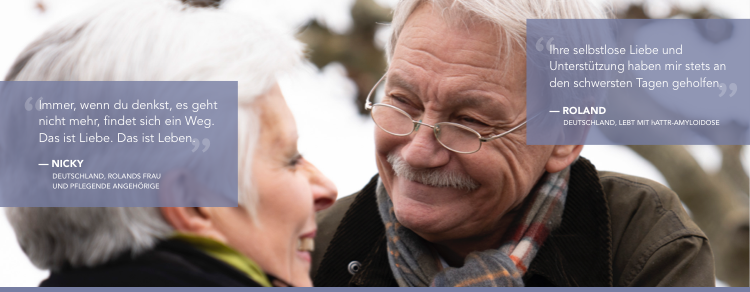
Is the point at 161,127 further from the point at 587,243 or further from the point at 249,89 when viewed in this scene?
the point at 587,243

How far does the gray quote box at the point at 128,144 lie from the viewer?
3.10ft

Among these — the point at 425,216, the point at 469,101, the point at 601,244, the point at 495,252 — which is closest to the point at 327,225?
the point at 425,216

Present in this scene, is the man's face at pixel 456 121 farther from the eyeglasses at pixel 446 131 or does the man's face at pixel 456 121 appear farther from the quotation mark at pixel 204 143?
the quotation mark at pixel 204 143

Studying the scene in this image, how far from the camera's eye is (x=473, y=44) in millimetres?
1527

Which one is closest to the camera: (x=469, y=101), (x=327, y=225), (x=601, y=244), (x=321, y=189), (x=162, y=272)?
(x=162, y=272)

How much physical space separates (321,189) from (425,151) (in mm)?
528

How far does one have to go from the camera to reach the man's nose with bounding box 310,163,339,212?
1104 mm

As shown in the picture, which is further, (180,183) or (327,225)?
(327,225)

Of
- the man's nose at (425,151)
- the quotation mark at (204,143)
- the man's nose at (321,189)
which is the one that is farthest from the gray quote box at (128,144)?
the man's nose at (425,151)

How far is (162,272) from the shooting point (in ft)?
3.05

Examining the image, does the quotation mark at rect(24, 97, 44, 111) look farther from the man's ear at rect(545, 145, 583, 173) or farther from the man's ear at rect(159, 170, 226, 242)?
the man's ear at rect(545, 145, 583, 173)

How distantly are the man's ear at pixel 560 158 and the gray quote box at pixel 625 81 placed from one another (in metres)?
0.03

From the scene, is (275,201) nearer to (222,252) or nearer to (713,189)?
(222,252)

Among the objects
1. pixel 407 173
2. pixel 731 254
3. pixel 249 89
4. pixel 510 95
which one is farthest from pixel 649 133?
pixel 731 254
